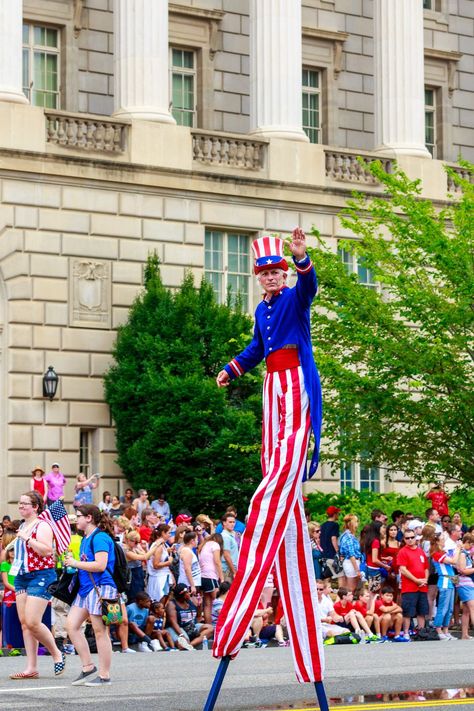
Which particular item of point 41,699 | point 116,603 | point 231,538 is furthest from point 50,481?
point 41,699

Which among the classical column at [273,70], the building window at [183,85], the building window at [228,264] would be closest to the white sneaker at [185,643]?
the building window at [228,264]

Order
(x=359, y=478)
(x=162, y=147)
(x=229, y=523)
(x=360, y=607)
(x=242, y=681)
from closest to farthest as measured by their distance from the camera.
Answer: (x=242, y=681) < (x=360, y=607) < (x=229, y=523) < (x=162, y=147) < (x=359, y=478)

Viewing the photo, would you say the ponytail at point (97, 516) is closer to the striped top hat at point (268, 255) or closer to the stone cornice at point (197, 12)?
the striped top hat at point (268, 255)

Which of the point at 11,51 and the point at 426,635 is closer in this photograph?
the point at 426,635

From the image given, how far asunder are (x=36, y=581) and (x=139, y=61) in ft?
76.9

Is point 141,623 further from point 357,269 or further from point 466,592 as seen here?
point 357,269

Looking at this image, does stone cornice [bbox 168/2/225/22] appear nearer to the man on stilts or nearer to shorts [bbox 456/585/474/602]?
shorts [bbox 456/585/474/602]

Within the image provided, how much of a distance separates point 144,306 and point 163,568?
12882mm

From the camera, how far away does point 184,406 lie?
118ft

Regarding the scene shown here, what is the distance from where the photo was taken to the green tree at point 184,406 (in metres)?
36.1

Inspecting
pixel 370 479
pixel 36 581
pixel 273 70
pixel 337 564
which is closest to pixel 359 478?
pixel 370 479

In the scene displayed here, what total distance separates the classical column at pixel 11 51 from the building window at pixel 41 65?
2.44m

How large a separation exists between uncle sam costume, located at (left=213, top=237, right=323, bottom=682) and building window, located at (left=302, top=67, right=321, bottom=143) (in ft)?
113

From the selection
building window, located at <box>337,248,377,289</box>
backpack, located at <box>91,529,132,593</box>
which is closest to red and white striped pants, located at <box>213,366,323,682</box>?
backpack, located at <box>91,529,132,593</box>
